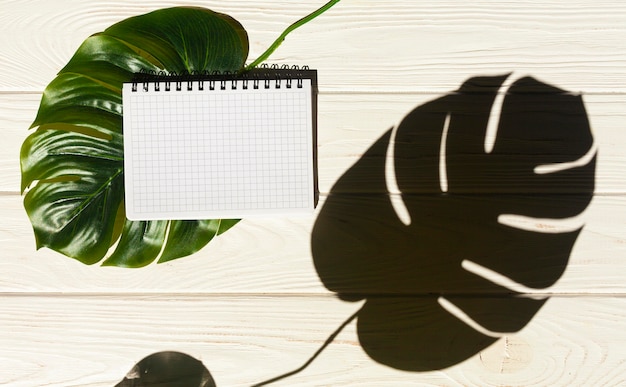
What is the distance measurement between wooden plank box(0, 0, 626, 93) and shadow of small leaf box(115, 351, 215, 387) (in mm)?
383

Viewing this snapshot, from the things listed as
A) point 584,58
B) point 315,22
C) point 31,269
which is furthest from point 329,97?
point 31,269

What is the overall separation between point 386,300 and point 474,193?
0.59 feet

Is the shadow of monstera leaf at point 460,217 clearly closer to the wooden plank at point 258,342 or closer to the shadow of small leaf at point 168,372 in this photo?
the wooden plank at point 258,342

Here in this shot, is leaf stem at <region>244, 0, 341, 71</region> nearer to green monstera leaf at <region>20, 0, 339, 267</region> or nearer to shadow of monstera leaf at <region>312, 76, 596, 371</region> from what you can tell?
green monstera leaf at <region>20, 0, 339, 267</region>

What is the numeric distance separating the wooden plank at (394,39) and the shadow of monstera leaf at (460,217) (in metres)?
0.03

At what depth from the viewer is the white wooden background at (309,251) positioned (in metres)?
0.62

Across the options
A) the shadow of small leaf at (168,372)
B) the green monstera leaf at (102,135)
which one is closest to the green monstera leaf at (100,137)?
the green monstera leaf at (102,135)

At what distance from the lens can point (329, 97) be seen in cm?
62

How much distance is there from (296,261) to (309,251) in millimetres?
21

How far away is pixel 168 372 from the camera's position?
2.07 ft

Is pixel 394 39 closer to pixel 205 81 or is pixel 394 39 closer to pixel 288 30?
pixel 288 30

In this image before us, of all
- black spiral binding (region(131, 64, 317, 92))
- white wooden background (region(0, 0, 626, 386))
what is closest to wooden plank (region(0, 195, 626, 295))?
white wooden background (region(0, 0, 626, 386))

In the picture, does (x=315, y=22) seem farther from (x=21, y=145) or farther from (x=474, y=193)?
(x=21, y=145)

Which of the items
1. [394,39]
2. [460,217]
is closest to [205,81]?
[394,39]
